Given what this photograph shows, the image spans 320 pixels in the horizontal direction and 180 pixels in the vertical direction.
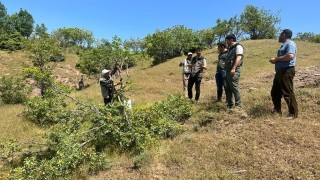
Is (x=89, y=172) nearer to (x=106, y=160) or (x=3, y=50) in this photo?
(x=106, y=160)

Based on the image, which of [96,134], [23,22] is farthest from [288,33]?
[23,22]

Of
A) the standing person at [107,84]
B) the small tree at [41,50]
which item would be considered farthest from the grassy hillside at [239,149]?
the small tree at [41,50]

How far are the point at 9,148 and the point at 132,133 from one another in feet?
7.31

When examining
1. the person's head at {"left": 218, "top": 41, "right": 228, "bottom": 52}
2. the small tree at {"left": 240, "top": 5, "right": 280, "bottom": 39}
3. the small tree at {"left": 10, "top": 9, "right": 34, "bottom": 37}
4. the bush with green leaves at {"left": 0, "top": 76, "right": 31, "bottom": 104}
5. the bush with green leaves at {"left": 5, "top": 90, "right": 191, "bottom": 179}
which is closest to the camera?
the bush with green leaves at {"left": 5, "top": 90, "right": 191, "bottom": 179}

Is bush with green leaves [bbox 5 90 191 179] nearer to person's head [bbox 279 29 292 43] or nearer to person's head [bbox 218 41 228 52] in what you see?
person's head [bbox 218 41 228 52]

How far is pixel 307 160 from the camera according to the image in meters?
4.24

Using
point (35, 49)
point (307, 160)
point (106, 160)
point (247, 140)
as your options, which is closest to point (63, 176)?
point (106, 160)

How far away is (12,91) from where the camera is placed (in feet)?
49.9

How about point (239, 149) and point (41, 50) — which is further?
point (41, 50)

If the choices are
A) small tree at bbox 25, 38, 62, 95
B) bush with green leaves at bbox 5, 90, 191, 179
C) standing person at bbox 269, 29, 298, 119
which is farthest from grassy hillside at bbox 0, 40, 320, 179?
small tree at bbox 25, 38, 62, 95

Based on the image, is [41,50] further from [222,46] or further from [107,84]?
[222,46]

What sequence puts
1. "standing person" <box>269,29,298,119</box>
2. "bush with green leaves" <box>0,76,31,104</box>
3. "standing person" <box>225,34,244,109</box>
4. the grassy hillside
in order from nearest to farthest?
1. the grassy hillside
2. "standing person" <box>269,29,298,119</box>
3. "standing person" <box>225,34,244,109</box>
4. "bush with green leaves" <box>0,76,31,104</box>

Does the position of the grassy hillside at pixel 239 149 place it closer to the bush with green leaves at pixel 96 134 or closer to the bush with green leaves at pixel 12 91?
the bush with green leaves at pixel 96 134

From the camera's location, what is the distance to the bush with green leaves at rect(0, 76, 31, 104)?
1518 centimetres
